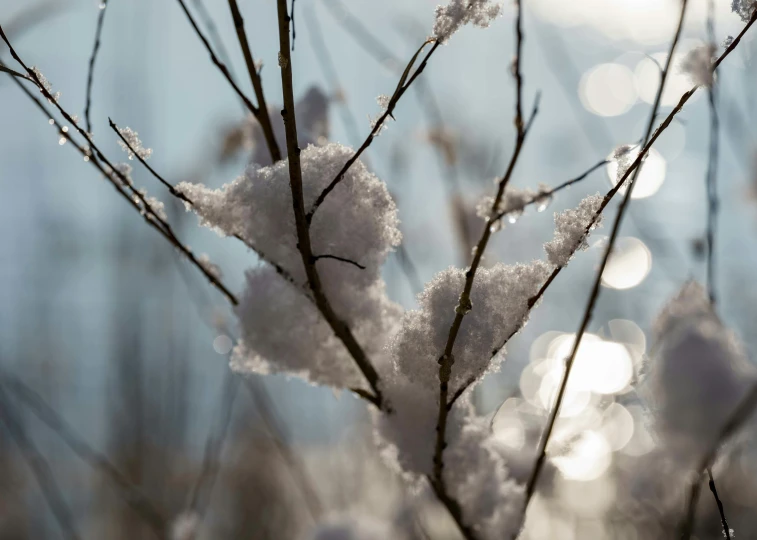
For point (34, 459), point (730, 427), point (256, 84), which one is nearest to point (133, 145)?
point (256, 84)

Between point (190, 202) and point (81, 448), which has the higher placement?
point (190, 202)

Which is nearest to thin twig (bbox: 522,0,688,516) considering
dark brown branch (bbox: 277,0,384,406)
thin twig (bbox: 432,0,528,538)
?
thin twig (bbox: 432,0,528,538)

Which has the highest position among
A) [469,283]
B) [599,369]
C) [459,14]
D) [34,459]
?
[599,369]

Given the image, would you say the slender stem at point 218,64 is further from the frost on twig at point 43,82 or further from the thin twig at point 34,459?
the thin twig at point 34,459

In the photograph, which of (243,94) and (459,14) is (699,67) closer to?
(459,14)

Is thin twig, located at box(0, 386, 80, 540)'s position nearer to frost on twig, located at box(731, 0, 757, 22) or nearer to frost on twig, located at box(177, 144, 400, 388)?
frost on twig, located at box(177, 144, 400, 388)

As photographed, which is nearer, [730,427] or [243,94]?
[730,427]

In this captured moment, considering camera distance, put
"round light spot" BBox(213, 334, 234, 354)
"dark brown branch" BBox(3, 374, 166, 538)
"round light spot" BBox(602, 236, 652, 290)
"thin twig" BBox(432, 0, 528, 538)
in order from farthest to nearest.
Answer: "round light spot" BBox(602, 236, 652, 290), "round light spot" BBox(213, 334, 234, 354), "dark brown branch" BBox(3, 374, 166, 538), "thin twig" BBox(432, 0, 528, 538)
